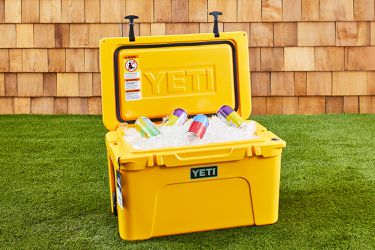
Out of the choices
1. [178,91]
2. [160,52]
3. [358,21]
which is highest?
[358,21]

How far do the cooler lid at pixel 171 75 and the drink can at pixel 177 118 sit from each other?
4.4 inches

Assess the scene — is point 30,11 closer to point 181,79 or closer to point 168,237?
point 181,79

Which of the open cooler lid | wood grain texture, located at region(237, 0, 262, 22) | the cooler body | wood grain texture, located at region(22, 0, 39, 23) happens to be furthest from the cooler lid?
wood grain texture, located at region(22, 0, 39, 23)

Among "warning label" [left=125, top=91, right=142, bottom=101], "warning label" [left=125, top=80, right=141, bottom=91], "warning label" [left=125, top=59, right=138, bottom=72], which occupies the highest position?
"warning label" [left=125, top=59, right=138, bottom=72]

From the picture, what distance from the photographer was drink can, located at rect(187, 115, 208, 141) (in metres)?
1.99

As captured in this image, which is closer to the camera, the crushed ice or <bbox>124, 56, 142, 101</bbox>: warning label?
the crushed ice

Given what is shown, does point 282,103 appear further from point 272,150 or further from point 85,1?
point 272,150

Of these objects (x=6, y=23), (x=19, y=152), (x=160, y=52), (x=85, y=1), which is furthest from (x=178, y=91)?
(x=6, y=23)

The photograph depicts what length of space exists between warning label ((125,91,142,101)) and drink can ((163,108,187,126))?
158 mm

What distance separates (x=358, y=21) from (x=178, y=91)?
1996mm

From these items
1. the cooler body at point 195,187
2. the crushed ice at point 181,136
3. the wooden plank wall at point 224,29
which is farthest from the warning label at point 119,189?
the wooden plank wall at point 224,29

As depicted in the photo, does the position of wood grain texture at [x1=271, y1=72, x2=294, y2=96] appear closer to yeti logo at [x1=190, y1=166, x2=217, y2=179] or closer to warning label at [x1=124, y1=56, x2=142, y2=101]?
warning label at [x1=124, y1=56, x2=142, y2=101]

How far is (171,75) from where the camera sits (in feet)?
7.44

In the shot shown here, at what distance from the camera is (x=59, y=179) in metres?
2.65
